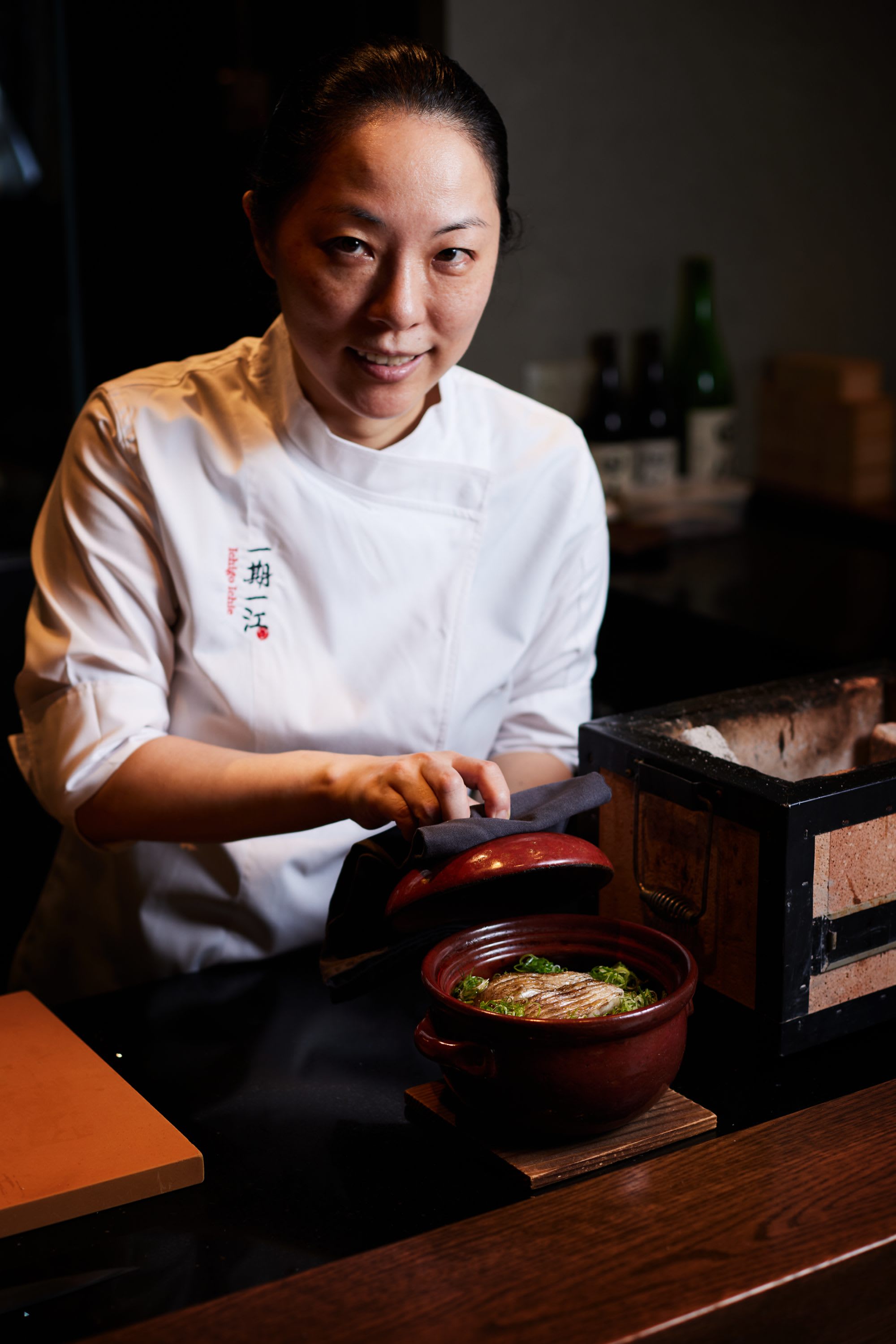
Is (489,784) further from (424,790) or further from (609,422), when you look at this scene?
(609,422)

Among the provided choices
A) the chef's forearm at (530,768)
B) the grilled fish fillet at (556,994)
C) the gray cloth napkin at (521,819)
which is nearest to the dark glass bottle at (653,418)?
the chef's forearm at (530,768)

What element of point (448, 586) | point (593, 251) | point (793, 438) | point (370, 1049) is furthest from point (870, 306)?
point (370, 1049)

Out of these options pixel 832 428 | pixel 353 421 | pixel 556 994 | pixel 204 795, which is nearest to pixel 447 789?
pixel 556 994

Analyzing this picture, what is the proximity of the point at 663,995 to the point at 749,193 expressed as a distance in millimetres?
2433

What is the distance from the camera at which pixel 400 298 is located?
1179 millimetres

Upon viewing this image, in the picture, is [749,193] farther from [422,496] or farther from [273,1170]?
[273,1170]

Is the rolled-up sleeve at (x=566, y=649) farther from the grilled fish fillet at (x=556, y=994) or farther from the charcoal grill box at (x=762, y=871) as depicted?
the grilled fish fillet at (x=556, y=994)

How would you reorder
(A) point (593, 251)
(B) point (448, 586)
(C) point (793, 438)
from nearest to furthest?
(B) point (448, 586) < (A) point (593, 251) < (C) point (793, 438)

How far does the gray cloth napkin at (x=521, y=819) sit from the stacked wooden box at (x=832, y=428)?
78.6 inches

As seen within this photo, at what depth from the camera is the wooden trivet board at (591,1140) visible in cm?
91

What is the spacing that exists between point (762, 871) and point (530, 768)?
0.52 metres

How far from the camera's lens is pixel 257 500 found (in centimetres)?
142

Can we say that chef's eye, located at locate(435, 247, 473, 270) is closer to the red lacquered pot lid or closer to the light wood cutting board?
the red lacquered pot lid

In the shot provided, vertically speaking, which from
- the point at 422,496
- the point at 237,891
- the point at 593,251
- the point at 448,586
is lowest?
the point at 237,891
